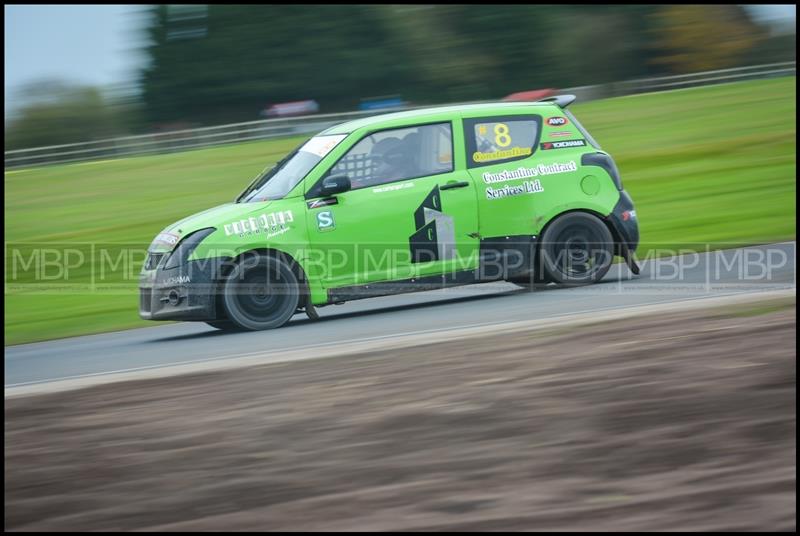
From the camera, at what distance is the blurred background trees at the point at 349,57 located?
56281 mm

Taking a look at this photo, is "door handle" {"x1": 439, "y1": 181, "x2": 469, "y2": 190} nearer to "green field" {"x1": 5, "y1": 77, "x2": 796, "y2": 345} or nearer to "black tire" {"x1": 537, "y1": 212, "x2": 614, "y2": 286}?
"black tire" {"x1": 537, "y1": 212, "x2": 614, "y2": 286}

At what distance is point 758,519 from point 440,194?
5.98 m

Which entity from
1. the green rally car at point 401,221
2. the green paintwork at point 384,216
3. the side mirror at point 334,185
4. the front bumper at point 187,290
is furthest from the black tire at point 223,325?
the side mirror at point 334,185

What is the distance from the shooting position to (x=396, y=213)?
9.91 metres

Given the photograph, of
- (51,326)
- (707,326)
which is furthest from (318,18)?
(707,326)

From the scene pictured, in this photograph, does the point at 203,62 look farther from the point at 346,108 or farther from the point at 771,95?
the point at 771,95

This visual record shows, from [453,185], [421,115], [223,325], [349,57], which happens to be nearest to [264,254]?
[223,325]

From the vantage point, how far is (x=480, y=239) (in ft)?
33.4

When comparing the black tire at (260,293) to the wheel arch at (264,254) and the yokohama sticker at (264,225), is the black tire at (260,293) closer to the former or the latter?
the wheel arch at (264,254)

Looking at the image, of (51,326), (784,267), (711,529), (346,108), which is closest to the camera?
(711,529)

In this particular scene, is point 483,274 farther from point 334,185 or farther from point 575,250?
point 334,185

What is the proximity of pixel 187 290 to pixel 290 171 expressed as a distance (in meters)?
1.56

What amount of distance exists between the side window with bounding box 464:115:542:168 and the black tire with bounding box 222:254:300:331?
210 centimetres

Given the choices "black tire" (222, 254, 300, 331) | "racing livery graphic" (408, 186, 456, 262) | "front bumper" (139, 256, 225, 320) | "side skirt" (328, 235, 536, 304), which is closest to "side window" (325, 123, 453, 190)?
"racing livery graphic" (408, 186, 456, 262)
